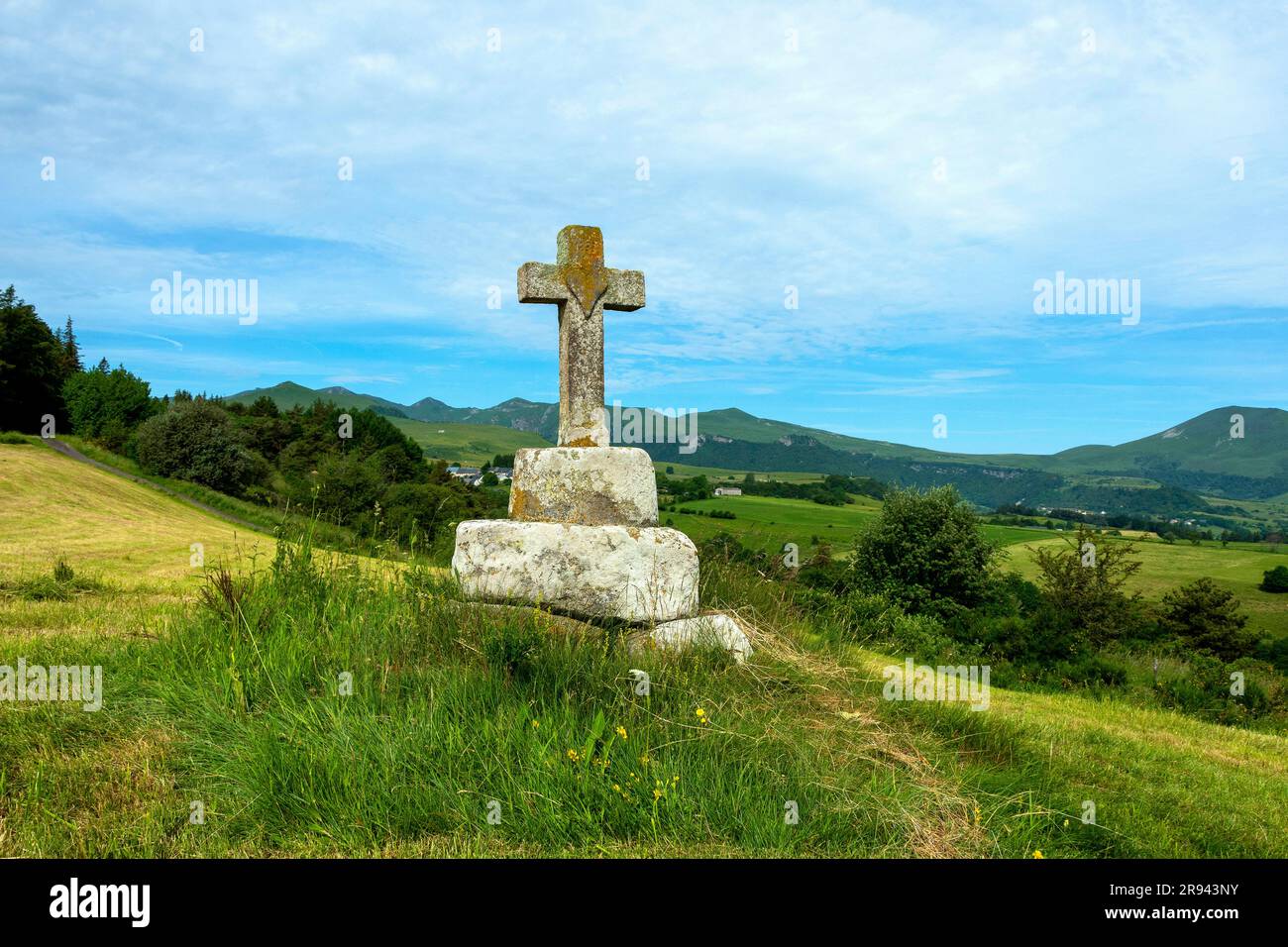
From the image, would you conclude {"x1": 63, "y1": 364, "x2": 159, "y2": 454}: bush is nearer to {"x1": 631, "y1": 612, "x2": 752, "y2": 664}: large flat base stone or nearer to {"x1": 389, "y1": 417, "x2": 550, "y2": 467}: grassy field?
{"x1": 389, "y1": 417, "x2": 550, "y2": 467}: grassy field

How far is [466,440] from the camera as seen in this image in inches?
5782

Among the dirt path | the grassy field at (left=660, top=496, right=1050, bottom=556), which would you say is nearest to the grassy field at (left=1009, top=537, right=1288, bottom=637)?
the grassy field at (left=660, top=496, right=1050, bottom=556)

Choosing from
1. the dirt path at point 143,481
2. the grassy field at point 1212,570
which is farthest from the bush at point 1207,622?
the dirt path at point 143,481

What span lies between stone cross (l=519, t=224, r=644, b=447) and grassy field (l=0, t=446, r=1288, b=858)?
1890 millimetres

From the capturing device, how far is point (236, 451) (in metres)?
46.1

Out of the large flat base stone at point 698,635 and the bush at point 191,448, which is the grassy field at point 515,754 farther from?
the bush at point 191,448

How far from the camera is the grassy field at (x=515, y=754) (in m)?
3.71

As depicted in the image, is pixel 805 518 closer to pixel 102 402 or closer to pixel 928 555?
pixel 928 555

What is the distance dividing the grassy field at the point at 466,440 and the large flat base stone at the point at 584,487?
356 feet

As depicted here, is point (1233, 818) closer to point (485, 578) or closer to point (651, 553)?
point (651, 553)

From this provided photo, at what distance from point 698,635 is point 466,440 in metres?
146

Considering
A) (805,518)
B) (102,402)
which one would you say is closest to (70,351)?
(102,402)

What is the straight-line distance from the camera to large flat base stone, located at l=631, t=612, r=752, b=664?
561cm

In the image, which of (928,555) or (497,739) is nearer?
(497,739)
